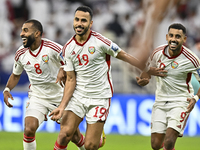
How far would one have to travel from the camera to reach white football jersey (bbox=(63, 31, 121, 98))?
486cm

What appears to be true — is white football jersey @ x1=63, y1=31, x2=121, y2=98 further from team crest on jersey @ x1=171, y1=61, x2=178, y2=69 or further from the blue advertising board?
the blue advertising board

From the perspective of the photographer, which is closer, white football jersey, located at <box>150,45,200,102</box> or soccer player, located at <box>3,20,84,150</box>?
white football jersey, located at <box>150,45,200,102</box>

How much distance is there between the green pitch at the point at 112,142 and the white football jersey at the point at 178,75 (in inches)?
95.2

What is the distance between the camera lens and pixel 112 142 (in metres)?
8.19

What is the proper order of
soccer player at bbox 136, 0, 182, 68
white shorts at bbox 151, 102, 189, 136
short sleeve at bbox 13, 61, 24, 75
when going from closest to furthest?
soccer player at bbox 136, 0, 182, 68 < white shorts at bbox 151, 102, 189, 136 < short sleeve at bbox 13, 61, 24, 75

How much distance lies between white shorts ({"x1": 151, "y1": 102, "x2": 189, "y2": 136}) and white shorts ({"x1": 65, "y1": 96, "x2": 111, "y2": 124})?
90 centimetres

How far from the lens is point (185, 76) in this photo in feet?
17.6

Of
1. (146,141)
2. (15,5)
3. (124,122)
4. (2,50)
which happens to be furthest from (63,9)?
(146,141)

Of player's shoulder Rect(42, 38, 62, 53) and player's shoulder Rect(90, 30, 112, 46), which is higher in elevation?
player's shoulder Rect(90, 30, 112, 46)

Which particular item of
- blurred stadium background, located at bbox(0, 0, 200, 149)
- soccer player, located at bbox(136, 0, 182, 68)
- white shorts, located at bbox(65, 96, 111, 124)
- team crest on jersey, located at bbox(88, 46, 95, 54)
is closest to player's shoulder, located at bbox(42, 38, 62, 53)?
team crest on jersey, located at bbox(88, 46, 95, 54)

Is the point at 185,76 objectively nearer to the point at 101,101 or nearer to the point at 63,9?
the point at 101,101

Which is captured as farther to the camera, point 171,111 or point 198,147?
point 198,147

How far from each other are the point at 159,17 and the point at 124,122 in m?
7.88

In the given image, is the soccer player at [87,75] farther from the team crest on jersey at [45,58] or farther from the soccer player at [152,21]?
the soccer player at [152,21]
